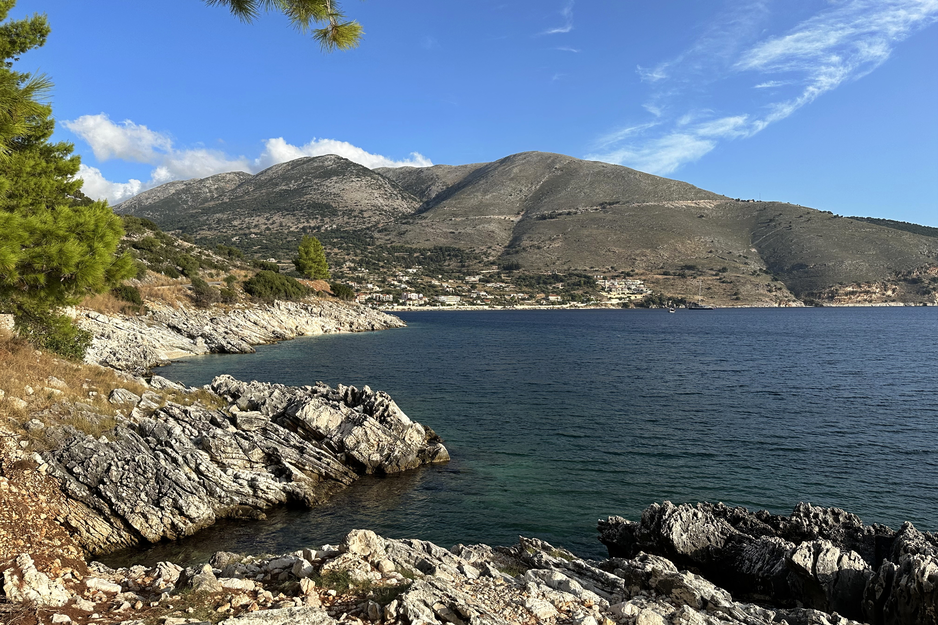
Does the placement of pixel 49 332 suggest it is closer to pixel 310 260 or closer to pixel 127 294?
pixel 127 294

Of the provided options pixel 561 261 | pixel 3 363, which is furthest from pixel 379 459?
pixel 561 261

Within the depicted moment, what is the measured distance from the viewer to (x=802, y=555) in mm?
11266

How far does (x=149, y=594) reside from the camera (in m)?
7.48

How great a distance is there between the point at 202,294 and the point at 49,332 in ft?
137

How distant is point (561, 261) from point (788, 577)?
181m

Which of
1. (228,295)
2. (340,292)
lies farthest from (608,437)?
(340,292)

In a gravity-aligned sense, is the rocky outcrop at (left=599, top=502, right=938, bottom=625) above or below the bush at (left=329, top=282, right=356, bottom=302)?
below

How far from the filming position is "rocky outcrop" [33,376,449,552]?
14.0m

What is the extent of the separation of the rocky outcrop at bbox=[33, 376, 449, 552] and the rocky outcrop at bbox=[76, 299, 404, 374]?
1507 cm

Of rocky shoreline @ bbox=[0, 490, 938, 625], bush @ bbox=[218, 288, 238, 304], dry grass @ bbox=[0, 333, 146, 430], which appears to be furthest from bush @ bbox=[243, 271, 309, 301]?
rocky shoreline @ bbox=[0, 490, 938, 625]

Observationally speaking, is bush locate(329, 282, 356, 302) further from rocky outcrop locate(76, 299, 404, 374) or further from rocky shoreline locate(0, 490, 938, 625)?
rocky shoreline locate(0, 490, 938, 625)

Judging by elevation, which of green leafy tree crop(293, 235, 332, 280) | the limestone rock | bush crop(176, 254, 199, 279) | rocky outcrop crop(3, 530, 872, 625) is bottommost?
rocky outcrop crop(3, 530, 872, 625)

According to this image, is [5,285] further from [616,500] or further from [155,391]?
[616,500]

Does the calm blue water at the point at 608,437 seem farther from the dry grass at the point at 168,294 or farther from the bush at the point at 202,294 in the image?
the bush at the point at 202,294
